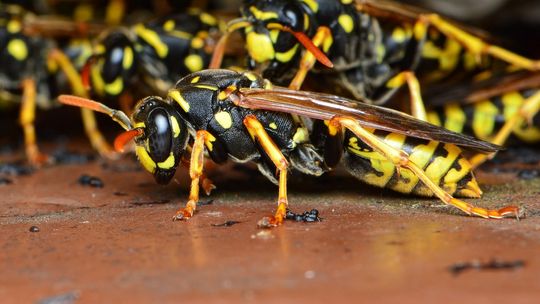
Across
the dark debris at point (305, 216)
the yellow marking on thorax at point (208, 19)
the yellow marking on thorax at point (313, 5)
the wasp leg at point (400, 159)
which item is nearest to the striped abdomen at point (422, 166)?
the wasp leg at point (400, 159)

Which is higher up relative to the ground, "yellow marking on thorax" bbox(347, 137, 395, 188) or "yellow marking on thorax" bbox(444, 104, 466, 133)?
"yellow marking on thorax" bbox(444, 104, 466, 133)

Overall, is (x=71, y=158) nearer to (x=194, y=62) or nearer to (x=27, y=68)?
(x=27, y=68)

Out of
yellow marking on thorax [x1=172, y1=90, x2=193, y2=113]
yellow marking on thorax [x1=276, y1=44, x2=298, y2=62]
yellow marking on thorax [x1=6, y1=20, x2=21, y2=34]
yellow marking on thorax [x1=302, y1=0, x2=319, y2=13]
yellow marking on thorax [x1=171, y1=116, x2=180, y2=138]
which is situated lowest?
yellow marking on thorax [x1=171, y1=116, x2=180, y2=138]

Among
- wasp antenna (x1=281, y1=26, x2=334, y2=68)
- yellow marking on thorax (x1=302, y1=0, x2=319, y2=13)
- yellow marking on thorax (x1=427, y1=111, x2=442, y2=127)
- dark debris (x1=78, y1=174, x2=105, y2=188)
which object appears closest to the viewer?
wasp antenna (x1=281, y1=26, x2=334, y2=68)

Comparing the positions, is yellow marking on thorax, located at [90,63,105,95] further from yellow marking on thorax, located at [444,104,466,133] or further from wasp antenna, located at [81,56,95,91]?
yellow marking on thorax, located at [444,104,466,133]

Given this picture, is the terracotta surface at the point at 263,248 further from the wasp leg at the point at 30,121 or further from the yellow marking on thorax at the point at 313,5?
the wasp leg at the point at 30,121

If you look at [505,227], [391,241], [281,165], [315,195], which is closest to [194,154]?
[281,165]

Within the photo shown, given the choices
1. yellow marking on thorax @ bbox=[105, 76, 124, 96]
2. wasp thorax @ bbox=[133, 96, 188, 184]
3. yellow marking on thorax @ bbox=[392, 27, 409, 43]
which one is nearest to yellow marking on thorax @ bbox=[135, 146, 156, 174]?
wasp thorax @ bbox=[133, 96, 188, 184]
